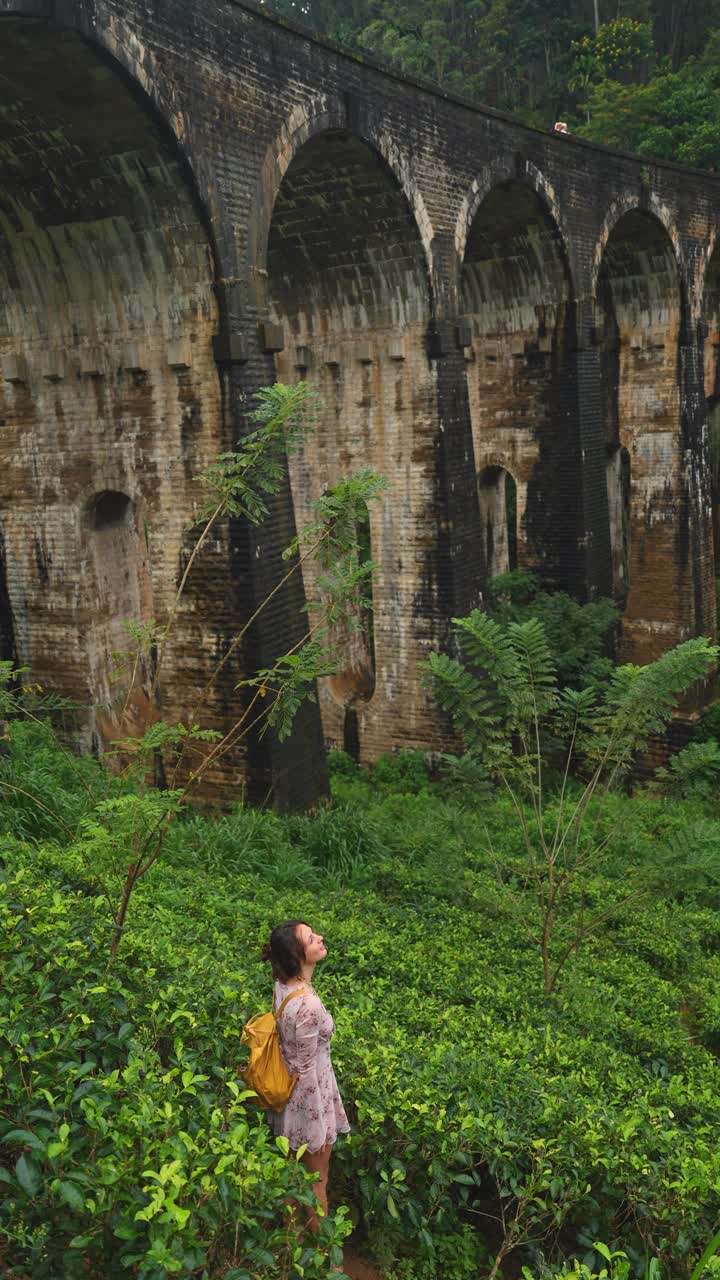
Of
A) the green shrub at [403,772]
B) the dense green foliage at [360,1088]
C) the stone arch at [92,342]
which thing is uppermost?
the stone arch at [92,342]

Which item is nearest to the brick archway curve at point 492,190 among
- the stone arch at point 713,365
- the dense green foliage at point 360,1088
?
the stone arch at point 713,365

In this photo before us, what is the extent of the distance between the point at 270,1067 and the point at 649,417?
14.8m

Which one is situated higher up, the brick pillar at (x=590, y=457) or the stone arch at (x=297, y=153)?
the stone arch at (x=297, y=153)

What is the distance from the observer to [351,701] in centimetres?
1230

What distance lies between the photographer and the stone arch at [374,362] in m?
10.2

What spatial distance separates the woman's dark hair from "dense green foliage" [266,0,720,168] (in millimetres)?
33662

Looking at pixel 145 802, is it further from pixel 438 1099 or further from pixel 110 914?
pixel 438 1099

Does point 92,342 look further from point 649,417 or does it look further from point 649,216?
point 649,417

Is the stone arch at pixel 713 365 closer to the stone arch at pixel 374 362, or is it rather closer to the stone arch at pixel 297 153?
the stone arch at pixel 374 362

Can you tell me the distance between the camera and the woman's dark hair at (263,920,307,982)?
10.3ft

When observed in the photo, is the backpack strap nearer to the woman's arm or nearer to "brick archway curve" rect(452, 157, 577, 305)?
the woman's arm

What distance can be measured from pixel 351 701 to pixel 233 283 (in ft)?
18.8

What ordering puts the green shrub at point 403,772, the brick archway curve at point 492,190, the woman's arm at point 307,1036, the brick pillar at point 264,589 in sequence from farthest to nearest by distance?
the green shrub at point 403,772, the brick archway curve at point 492,190, the brick pillar at point 264,589, the woman's arm at point 307,1036

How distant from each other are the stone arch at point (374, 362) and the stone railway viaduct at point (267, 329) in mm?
31
